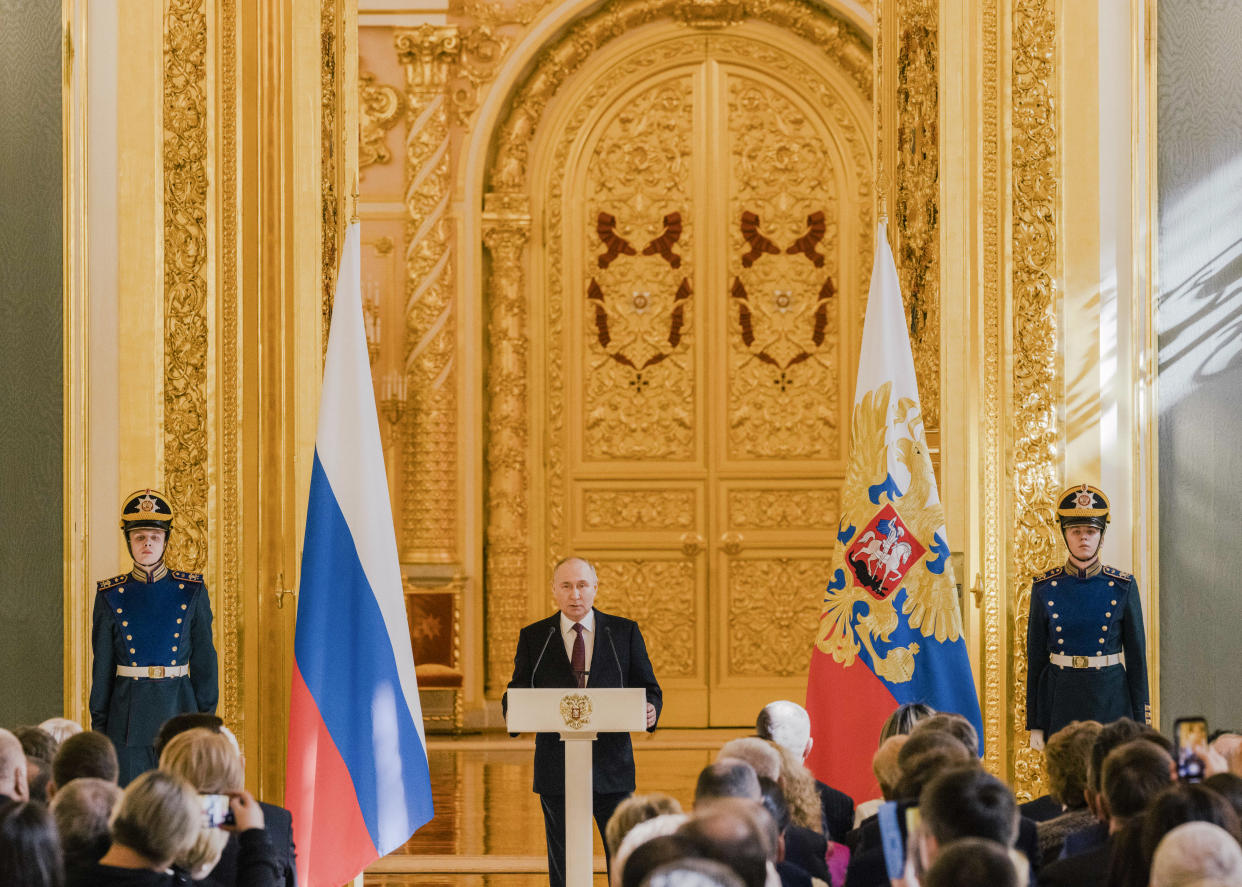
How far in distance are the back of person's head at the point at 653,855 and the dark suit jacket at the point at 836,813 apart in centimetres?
169

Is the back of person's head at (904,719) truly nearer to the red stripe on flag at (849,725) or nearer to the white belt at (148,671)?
the red stripe on flag at (849,725)

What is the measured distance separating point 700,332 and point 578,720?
5869mm

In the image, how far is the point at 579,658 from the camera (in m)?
5.43

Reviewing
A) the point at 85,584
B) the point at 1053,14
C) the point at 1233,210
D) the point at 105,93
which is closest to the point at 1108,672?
the point at 1233,210

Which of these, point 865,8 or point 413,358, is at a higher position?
point 865,8

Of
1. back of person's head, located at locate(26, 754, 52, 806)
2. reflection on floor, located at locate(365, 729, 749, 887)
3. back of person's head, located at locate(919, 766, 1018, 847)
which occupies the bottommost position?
reflection on floor, located at locate(365, 729, 749, 887)

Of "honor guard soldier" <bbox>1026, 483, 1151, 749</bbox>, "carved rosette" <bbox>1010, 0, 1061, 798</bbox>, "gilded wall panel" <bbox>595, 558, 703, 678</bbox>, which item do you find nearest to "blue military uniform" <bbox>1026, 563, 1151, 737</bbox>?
"honor guard soldier" <bbox>1026, 483, 1151, 749</bbox>

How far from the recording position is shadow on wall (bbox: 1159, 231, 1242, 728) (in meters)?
6.42

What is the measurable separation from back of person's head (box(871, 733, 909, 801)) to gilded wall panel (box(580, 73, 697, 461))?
6.24 m

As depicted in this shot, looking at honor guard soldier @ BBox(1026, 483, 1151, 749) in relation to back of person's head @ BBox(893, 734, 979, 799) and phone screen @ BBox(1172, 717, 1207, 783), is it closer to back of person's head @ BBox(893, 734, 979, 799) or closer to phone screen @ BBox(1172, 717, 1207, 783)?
phone screen @ BBox(1172, 717, 1207, 783)

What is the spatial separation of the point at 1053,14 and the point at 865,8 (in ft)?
11.8

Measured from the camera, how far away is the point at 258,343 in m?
6.54

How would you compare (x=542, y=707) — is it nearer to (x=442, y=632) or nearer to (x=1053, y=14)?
(x=1053, y=14)

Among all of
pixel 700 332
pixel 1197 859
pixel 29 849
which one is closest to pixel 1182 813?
pixel 1197 859
